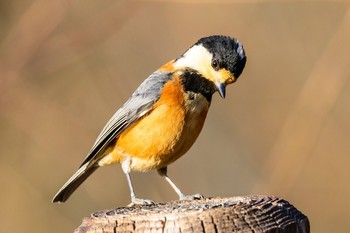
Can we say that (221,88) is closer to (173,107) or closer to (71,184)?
(173,107)

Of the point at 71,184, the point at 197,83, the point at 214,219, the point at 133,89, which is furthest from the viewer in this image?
the point at 133,89

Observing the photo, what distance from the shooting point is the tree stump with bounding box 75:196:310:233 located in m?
3.61

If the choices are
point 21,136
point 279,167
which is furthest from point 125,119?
point 21,136

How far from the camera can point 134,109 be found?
6.16 metres

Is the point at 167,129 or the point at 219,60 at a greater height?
the point at 219,60

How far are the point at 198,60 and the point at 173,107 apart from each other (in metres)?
0.43

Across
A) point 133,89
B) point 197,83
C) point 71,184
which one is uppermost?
→ point 197,83

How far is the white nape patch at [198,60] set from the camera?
19.7 ft

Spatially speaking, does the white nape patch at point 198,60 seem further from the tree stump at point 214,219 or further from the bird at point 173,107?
the tree stump at point 214,219

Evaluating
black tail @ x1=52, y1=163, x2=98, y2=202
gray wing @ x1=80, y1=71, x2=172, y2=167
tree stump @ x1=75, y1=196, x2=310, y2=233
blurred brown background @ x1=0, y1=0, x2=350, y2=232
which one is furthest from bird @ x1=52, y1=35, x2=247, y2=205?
blurred brown background @ x1=0, y1=0, x2=350, y2=232

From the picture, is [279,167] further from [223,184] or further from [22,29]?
[22,29]

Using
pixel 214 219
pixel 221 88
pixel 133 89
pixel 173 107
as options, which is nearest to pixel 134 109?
pixel 173 107

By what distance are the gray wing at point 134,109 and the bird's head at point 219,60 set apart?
27cm

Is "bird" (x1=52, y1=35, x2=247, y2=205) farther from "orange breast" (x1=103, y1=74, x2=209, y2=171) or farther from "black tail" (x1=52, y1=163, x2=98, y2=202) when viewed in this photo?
"black tail" (x1=52, y1=163, x2=98, y2=202)
